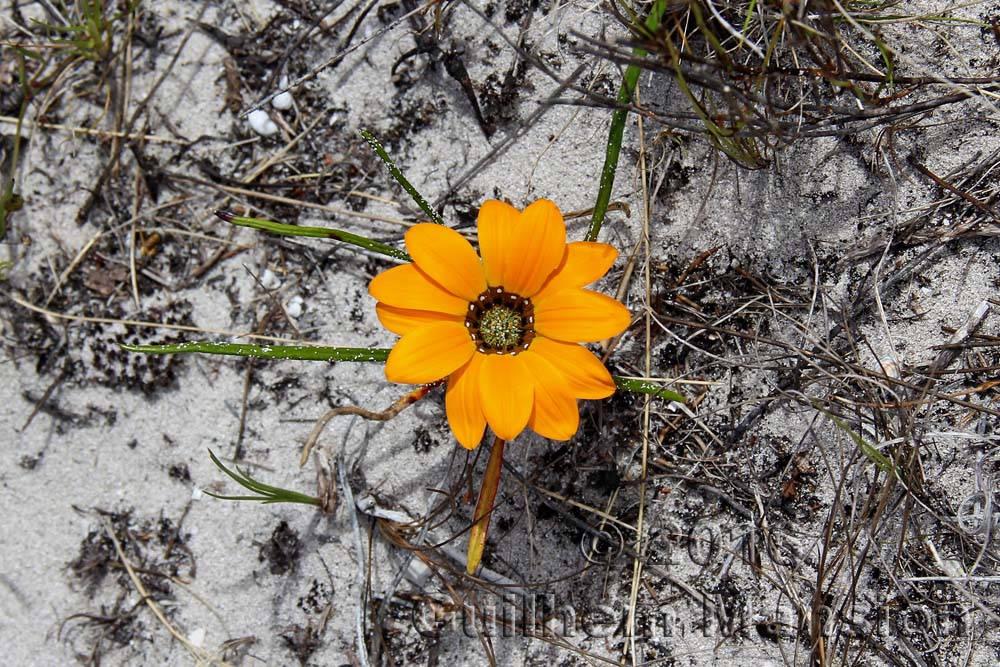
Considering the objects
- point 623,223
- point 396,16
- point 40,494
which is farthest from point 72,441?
point 623,223

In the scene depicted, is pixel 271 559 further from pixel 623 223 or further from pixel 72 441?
pixel 623 223

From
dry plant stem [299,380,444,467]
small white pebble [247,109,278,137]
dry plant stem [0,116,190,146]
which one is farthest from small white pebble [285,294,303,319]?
dry plant stem [0,116,190,146]

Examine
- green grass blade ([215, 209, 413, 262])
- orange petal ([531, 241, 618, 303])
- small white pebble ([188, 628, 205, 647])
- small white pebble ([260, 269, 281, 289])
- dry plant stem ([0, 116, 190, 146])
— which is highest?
dry plant stem ([0, 116, 190, 146])

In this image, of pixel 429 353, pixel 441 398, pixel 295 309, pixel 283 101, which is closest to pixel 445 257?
pixel 429 353

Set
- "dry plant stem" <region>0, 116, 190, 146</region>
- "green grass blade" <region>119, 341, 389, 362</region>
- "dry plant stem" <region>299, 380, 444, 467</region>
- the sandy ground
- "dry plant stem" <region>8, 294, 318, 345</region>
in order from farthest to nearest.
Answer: "dry plant stem" <region>0, 116, 190, 146</region>, "dry plant stem" <region>8, 294, 318, 345</region>, the sandy ground, "dry plant stem" <region>299, 380, 444, 467</region>, "green grass blade" <region>119, 341, 389, 362</region>

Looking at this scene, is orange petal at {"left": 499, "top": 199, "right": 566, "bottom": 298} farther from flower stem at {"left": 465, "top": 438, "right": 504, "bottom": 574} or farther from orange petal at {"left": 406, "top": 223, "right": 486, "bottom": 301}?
flower stem at {"left": 465, "top": 438, "right": 504, "bottom": 574}

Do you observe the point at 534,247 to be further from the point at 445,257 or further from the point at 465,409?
the point at 465,409
